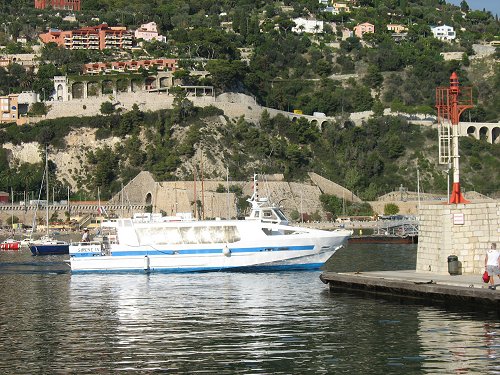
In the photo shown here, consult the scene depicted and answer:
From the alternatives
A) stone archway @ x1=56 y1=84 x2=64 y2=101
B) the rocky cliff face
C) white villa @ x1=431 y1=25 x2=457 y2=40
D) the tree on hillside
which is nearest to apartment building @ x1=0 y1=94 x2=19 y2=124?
stone archway @ x1=56 y1=84 x2=64 y2=101

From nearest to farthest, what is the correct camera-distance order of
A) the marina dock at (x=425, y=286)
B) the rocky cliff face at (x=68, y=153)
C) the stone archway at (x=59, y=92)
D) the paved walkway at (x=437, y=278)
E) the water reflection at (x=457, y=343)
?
the water reflection at (x=457, y=343), the marina dock at (x=425, y=286), the paved walkway at (x=437, y=278), the rocky cliff face at (x=68, y=153), the stone archway at (x=59, y=92)

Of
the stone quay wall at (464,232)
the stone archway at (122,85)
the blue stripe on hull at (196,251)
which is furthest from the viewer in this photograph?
the stone archway at (122,85)

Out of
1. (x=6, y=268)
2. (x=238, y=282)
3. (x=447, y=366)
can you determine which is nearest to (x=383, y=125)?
(x=6, y=268)

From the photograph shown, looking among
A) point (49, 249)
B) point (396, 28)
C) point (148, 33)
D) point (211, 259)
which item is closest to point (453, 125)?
point (211, 259)

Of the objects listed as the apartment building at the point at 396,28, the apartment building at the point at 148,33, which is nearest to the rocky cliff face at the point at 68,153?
the apartment building at the point at 148,33

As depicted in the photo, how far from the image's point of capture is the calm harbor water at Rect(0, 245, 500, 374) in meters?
29.0

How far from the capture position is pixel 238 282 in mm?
51719

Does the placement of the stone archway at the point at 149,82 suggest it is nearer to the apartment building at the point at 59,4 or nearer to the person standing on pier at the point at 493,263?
the apartment building at the point at 59,4

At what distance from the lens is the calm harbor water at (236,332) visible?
29047 mm

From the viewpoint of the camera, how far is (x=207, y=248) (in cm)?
5791

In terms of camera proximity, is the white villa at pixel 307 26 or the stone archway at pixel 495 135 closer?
the stone archway at pixel 495 135

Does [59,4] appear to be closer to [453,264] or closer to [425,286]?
[453,264]

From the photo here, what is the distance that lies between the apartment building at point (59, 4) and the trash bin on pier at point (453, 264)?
148 m

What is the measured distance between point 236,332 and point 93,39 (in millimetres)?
124822
